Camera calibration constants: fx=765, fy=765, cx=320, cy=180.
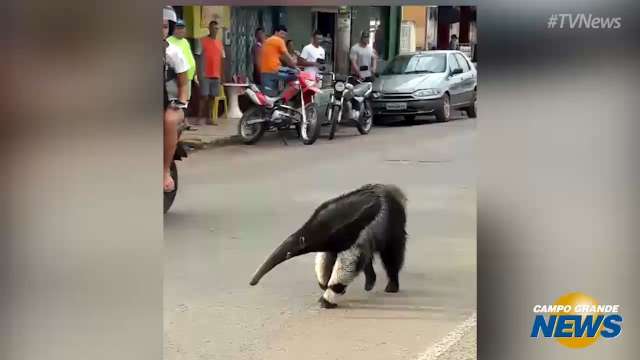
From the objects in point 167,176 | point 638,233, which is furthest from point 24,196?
point 638,233

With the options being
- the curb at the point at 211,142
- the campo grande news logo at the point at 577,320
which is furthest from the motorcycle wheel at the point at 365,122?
the campo grande news logo at the point at 577,320

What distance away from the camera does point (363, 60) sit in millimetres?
3082

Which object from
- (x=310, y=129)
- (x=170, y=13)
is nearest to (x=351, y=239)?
(x=310, y=129)

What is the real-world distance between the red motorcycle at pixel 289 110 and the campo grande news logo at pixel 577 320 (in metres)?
1.18

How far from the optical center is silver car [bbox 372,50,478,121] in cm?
303

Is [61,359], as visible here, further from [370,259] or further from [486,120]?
[486,120]

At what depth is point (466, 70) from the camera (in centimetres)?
303

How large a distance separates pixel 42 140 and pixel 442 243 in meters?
1.71

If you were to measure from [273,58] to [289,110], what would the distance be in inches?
8.7

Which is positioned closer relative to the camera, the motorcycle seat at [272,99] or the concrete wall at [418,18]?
the concrete wall at [418,18]

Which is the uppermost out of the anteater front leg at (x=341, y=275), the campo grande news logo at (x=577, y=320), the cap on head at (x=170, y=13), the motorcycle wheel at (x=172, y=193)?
the cap on head at (x=170, y=13)

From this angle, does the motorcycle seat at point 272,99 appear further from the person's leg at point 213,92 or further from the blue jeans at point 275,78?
the person's leg at point 213,92

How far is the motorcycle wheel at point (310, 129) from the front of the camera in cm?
315

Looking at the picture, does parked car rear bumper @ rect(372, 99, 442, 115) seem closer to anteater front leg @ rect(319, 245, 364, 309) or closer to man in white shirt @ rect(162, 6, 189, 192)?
anteater front leg @ rect(319, 245, 364, 309)
